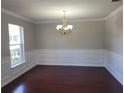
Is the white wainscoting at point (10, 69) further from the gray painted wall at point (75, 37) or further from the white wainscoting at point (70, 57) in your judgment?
the gray painted wall at point (75, 37)

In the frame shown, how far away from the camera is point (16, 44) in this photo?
4.82 m

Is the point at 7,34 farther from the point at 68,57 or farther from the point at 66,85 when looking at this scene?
the point at 68,57

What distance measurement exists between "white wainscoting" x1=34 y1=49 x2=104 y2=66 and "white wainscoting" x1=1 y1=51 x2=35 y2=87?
2.98ft

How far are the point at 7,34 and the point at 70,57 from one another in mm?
3346

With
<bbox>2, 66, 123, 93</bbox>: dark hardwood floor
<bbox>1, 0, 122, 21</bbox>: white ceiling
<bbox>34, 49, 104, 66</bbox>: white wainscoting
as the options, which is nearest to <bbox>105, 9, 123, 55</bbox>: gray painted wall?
<bbox>1, 0, 122, 21</bbox>: white ceiling

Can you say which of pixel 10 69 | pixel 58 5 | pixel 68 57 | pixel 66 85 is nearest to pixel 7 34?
pixel 10 69

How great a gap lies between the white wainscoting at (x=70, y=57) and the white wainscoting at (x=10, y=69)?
91 centimetres

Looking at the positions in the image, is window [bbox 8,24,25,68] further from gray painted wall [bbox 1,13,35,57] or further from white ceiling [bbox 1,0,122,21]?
white ceiling [bbox 1,0,122,21]

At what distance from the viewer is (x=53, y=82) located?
4051 mm

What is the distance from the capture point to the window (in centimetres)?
450

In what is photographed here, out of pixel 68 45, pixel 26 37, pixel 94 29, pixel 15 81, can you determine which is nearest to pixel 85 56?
pixel 68 45

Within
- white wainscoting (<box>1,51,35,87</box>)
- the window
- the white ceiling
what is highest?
the white ceiling

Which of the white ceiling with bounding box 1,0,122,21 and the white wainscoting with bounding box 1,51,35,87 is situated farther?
the white wainscoting with bounding box 1,51,35,87

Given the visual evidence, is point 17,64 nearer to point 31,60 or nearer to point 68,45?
point 31,60
